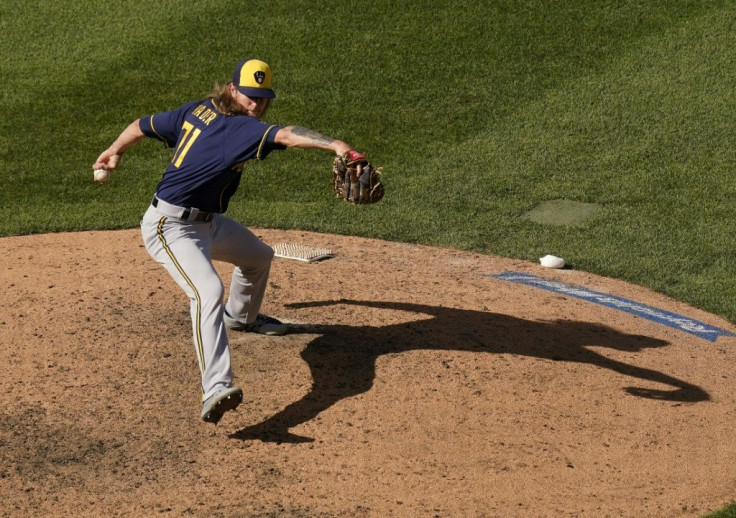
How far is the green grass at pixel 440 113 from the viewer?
10609 mm

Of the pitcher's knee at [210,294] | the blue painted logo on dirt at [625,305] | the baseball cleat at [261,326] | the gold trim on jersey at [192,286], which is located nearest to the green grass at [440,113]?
the blue painted logo on dirt at [625,305]

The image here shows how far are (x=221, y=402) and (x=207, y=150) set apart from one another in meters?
1.51

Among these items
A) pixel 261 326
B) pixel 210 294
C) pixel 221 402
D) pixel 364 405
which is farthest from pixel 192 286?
pixel 364 405

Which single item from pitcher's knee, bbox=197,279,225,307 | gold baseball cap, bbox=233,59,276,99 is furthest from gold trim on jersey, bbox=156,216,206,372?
gold baseball cap, bbox=233,59,276,99

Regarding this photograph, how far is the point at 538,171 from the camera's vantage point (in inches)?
470

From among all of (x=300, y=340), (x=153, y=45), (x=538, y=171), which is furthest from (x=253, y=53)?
(x=300, y=340)

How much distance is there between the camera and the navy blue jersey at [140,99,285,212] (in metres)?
6.16

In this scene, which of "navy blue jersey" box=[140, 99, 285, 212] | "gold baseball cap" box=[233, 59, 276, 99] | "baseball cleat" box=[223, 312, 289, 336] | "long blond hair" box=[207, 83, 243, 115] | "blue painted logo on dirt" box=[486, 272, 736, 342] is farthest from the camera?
"blue painted logo on dirt" box=[486, 272, 736, 342]

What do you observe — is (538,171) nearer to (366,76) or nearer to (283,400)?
(366,76)

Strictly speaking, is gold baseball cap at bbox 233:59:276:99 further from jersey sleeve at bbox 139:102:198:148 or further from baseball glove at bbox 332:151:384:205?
baseball glove at bbox 332:151:384:205

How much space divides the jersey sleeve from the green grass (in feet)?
11.8

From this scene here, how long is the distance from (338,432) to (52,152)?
7.53 metres

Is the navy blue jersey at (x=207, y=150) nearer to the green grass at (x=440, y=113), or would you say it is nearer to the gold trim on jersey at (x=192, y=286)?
the gold trim on jersey at (x=192, y=286)

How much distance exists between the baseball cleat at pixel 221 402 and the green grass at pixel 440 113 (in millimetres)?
4597
